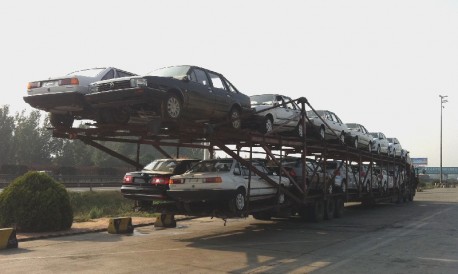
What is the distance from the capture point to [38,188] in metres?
12.4

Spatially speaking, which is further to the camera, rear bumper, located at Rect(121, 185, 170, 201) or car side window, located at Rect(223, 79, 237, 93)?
car side window, located at Rect(223, 79, 237, 93)

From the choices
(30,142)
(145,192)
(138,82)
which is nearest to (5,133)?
(30,142)

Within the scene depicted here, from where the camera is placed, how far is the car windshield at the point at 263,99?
14137 millimetres

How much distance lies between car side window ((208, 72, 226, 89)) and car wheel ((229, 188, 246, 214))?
8.70 ft

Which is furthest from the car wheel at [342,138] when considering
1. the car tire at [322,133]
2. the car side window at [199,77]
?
the car side window at [199,77]

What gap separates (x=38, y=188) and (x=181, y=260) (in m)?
5.88

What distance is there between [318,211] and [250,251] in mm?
6435

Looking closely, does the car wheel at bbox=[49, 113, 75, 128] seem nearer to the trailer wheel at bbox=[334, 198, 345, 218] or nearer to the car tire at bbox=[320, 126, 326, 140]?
the car tire at bbox=[320, 126, 326, 140]

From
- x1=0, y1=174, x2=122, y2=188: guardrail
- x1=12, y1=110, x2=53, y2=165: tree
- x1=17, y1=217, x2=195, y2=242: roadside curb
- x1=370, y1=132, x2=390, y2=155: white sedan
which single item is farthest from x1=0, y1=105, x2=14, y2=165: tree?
x1=17, y1=217, x2=195, y2=242: roadside curb

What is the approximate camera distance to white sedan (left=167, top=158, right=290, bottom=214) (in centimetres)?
1027

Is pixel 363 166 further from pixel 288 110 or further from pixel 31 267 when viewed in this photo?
pixel 31 267

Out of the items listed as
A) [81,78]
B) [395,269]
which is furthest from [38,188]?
[395,269]

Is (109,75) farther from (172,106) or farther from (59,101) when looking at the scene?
(172,106)

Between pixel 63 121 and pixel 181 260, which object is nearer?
pixel 181 260
